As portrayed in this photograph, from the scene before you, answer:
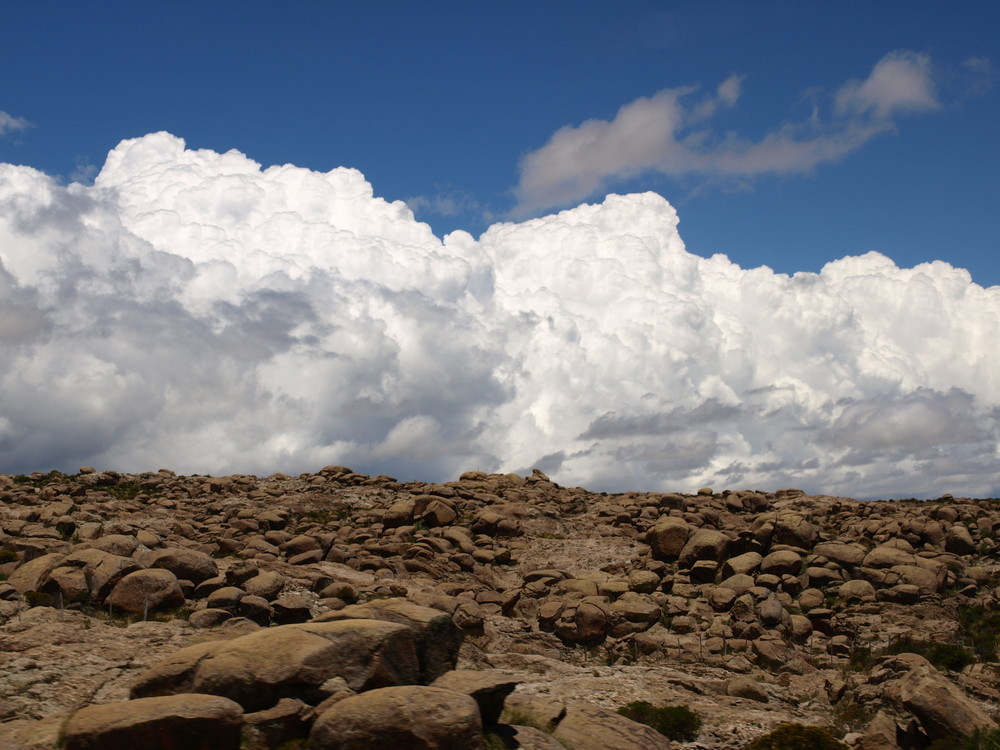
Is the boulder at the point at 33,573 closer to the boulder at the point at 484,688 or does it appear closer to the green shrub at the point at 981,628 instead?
the boulder at the point at 484,688

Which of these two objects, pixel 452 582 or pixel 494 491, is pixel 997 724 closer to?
pixel 452 582

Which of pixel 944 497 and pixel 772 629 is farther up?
pixel 944 497

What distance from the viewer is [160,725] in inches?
588

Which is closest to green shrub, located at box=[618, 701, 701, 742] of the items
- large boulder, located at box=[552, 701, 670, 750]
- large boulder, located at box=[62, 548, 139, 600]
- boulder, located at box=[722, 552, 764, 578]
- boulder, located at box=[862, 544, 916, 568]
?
large boulder, located at box=[552, 701, 670, 750]

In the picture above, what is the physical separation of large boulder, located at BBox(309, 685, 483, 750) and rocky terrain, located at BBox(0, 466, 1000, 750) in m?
0.05

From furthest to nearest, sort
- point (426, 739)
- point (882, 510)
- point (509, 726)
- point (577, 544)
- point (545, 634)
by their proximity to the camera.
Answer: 1. point (882, 510)
2. point (577, 544)
3. point (545, 634)
4. point (509, 726)
5. point (426, 739)

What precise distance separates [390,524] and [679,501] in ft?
72.4

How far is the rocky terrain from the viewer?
17203 mm

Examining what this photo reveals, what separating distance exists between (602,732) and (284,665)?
817 cm

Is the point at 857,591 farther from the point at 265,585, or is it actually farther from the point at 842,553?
the point at 265,585

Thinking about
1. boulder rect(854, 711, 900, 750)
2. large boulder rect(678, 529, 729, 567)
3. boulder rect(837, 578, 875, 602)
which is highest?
large boulder rect(678, 529, 729, 567)

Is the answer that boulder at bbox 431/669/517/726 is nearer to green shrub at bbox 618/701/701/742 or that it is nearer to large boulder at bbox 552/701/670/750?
large boulder at bbox 552/701/670/750

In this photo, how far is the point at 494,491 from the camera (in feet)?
208

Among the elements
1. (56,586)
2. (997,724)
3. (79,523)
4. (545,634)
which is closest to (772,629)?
(545,634)
